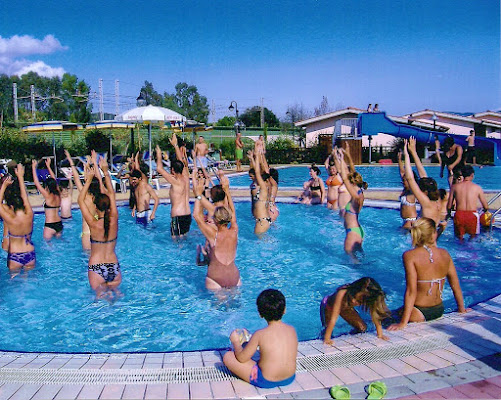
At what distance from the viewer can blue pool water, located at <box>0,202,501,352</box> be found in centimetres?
524

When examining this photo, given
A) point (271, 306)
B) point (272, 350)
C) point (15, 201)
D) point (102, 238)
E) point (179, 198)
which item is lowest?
point (272, 350)

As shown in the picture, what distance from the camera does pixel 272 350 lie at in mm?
3262

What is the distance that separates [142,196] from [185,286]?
3.22 m

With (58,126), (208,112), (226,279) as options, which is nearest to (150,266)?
(226,279)

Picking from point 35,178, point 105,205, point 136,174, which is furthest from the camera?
point 136,174

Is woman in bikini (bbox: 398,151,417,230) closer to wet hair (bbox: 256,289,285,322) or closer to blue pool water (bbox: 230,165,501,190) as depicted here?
wet hair (bbox: 256,289,285,322)

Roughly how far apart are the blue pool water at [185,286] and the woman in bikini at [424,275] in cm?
77

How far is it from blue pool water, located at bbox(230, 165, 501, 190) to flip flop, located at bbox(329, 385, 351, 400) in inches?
572

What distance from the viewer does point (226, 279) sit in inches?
223

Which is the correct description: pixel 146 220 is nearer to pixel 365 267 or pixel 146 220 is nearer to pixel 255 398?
pixel 365 267

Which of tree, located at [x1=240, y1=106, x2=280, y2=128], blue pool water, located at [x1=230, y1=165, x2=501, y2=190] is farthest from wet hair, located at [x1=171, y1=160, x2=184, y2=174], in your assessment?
tree, located at [x1=240, y1=106, x2=280, y2=128]

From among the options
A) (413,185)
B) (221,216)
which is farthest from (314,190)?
(221,216)

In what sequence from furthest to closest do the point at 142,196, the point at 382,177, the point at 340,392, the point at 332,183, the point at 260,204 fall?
the point at 382,177
the point at 332,183
the point at 142,196
the point at 260,204
the point at 340,392

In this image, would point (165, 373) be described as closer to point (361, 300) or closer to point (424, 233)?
point (361, 300)
